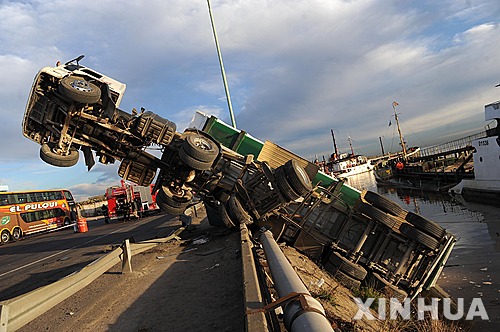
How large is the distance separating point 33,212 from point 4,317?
27336mm

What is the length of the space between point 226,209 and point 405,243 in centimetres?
488

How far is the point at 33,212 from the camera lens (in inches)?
1040

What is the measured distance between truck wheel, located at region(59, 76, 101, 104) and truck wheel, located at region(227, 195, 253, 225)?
4272mm

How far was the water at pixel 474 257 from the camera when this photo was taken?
842 cm

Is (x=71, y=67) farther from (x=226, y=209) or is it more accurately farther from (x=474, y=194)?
(x=474, y=194)

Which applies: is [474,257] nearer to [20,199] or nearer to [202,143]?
[202,143]

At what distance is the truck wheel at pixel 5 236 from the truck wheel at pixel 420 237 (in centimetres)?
2532

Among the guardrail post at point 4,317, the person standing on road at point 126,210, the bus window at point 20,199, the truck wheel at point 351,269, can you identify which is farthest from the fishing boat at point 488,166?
the bus window at point 20,199

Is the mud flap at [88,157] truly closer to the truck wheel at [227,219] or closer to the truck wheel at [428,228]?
the truck wheel at [227,219]

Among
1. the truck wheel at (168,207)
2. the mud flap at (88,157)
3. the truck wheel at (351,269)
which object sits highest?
the mud flap at (88,157)

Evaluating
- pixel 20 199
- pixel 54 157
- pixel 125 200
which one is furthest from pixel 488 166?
pixel 20 199

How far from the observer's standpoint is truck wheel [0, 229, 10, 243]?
74.4 feet

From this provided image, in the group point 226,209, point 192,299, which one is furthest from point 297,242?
point 192,299

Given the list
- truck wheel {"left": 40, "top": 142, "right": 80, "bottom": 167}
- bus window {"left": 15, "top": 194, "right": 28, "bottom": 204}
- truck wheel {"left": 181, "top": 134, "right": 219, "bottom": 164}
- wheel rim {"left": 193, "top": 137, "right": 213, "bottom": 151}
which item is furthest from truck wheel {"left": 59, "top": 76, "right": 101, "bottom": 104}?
bus window {"left": 15, "top": 194, "right": 28, "bottom": 204}
